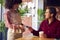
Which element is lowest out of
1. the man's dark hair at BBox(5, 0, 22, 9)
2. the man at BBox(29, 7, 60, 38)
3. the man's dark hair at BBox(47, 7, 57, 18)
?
the man at BBox(29, 7, 60, 38)

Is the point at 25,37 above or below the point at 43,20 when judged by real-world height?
below

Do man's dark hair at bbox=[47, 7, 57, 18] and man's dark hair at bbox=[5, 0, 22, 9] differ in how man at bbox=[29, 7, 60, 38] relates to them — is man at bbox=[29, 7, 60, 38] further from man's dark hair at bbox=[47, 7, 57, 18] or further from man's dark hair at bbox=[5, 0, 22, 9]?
man's dark hair at bbox=[5, 0, 22, 9]

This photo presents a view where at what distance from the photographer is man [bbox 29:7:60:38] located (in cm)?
151

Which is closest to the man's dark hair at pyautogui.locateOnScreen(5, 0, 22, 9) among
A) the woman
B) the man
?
the woman

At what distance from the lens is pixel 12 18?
1519mm

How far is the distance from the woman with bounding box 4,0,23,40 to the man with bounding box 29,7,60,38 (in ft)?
0.40

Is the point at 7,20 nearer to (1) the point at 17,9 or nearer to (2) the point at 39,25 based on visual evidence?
(1) the point at 17,9

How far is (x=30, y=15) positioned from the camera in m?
1.51

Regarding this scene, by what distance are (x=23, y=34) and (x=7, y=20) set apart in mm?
142

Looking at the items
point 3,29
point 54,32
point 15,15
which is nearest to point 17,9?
point 15,15

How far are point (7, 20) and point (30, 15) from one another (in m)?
0.16

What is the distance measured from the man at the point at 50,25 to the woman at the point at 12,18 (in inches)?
4.7

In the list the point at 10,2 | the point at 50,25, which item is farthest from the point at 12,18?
the point at 50,25

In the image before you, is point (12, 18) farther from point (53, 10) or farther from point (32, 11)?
point (53, 10)
